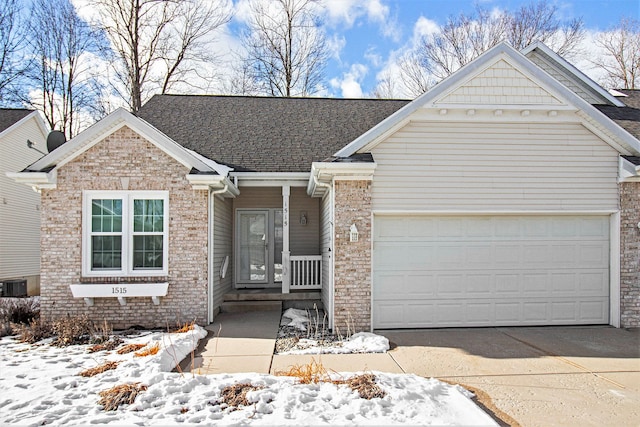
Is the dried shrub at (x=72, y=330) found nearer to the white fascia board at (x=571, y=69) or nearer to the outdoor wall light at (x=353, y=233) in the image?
the outdoor wall light at (x=353, y=233)

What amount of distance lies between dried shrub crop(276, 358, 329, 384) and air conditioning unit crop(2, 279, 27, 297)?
12.7 meters

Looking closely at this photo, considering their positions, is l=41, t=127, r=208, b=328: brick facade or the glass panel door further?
the glass panel door

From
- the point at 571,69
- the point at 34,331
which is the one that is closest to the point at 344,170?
the point at 34,331

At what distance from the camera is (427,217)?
8305 millimetres

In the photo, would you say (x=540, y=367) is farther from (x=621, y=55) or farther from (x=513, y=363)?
(x=621, y=55)

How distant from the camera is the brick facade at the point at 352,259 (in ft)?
26.1

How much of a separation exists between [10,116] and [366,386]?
1725cm

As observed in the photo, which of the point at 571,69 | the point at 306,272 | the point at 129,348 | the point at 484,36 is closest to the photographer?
the point at 129,348

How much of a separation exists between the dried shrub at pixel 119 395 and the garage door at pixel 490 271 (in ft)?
15.0

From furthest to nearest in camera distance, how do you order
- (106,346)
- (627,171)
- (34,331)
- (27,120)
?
(27,120) < (627,171) < (34,331) < (106,346)

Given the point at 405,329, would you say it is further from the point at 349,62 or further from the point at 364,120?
the point at 349,62

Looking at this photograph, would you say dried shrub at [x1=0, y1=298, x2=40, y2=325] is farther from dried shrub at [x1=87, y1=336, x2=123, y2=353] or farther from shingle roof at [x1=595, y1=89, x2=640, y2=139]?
shingle roof at [x1=595, y1=89, x2=640, y2=139]

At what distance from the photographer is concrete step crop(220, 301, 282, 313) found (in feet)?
32.7

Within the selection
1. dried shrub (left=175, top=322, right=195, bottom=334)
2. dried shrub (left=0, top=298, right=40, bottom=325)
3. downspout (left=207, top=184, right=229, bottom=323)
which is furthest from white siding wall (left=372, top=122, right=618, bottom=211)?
dried shrub (left=0, top=298, right=40, bottom=325)
